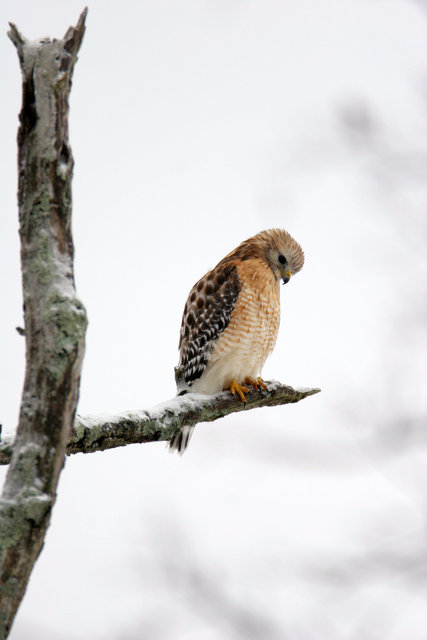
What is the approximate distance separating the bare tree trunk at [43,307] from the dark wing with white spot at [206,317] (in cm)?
439

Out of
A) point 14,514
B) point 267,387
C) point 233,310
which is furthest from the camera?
point 233,310

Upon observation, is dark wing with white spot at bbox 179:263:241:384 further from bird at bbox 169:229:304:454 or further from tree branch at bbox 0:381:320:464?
tree branch at bbox 0:381:320:464

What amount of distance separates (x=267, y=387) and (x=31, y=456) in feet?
12.4

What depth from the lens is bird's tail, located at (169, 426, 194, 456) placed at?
22.8 ft

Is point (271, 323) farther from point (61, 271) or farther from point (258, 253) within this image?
point (61, 271)

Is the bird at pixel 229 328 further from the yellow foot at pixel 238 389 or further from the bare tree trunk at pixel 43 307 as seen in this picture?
the bare tree trunk at pixel 43 307

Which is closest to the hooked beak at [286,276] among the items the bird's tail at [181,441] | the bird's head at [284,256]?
the bird's head at [284,256]

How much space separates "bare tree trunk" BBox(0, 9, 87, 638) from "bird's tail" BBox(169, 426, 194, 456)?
171 inches

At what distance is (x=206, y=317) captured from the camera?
23.7 ft

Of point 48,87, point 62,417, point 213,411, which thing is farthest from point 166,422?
point 48,87

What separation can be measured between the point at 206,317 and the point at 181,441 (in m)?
1.18

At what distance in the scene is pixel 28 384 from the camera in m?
2.63

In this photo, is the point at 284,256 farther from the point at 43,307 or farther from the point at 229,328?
the point at 43,307

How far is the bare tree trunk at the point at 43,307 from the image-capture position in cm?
254
